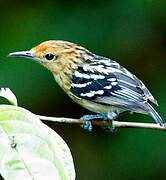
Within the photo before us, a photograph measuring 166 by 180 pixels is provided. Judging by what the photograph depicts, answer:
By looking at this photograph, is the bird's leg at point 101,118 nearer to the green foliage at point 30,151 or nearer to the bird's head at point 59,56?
the bird's head at point 59,56

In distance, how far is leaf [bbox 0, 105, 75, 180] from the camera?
1229 mm

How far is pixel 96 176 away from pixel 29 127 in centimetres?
356

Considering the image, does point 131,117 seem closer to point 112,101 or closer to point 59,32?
point 59,32

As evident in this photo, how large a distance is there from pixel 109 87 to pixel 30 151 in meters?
2.03

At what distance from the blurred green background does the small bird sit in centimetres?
86

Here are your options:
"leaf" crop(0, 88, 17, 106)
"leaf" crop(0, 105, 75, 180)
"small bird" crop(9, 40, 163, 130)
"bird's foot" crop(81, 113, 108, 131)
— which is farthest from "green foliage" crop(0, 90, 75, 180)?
"small bird" crop(9, 40, 163, 130)

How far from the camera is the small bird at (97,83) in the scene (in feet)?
10.5

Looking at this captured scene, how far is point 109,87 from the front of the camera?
3.31 meters

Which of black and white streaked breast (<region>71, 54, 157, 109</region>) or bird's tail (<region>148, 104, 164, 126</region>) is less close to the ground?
black and white streaked breast (<region>71, 54, 157, 109</region>)

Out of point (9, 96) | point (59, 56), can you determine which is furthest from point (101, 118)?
point (9, 96)

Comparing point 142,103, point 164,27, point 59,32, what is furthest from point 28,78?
point 142,103

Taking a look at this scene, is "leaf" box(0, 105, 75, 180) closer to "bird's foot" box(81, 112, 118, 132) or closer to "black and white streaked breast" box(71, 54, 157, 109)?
"bird's foot" box(81, 112, 118, 132)

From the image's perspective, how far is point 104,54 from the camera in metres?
4.57

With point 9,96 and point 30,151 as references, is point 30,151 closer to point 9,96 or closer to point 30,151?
point 30,151
